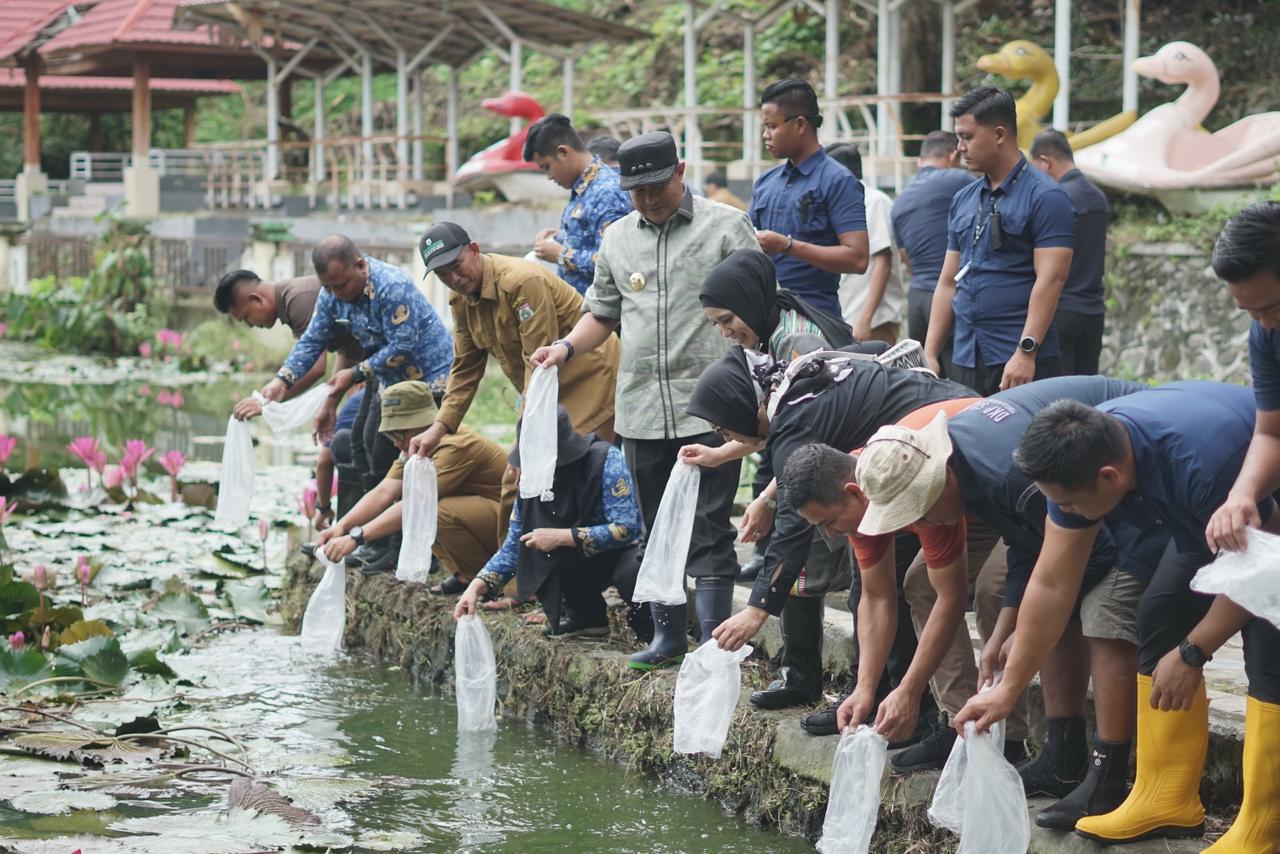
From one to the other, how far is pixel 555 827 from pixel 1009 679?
1.72 meters

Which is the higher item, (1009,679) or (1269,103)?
(1269,103)

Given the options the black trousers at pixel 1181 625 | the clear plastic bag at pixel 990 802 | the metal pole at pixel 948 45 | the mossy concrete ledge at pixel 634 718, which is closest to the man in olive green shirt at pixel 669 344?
the mossy concrete ledge at pixel 634 718

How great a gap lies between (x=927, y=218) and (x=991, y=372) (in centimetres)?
131

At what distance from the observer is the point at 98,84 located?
2900 cm

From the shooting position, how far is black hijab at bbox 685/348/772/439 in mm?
4305

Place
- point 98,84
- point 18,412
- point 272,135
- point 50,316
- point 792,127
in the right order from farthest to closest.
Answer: point 98,84 < point 272,135 < point 50,316 < point 18,412 < point 792,127

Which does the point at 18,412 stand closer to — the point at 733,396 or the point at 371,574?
the point at 371,574

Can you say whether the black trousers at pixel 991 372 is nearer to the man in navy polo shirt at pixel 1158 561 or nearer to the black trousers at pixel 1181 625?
the man in navy polo shirt at pixel 1158 561

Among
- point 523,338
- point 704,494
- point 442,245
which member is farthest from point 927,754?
point 442,245

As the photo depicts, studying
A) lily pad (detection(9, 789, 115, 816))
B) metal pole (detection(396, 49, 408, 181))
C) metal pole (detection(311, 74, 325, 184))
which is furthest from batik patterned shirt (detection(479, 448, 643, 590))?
metal pole (detection(311, 74, 325, 184))

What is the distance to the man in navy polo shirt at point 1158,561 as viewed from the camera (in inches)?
125

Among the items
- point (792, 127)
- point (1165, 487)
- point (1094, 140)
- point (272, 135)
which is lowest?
point (1165, 487)

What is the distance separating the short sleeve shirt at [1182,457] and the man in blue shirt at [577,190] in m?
2.89

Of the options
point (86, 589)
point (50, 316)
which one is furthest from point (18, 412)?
point (86, 589)
